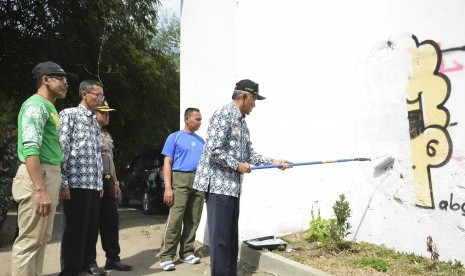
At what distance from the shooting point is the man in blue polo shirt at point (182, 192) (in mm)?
4836

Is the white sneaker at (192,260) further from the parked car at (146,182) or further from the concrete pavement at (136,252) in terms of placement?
the parked car at (146,182)

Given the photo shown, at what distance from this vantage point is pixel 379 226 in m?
4.62

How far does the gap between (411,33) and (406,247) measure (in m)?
2.19

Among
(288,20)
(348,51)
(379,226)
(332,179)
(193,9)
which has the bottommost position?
(379,226)

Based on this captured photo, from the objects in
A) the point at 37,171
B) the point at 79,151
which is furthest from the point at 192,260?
the point at 37,171

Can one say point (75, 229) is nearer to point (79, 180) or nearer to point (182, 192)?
point (79, 180)

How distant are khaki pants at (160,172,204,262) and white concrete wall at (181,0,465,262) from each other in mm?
619

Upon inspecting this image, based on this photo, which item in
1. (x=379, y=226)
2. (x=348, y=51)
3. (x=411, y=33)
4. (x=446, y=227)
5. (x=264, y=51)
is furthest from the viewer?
(x=264, y=51)

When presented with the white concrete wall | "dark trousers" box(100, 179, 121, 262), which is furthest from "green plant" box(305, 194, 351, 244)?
"dark trousers" box(100, 179, 121, 262)

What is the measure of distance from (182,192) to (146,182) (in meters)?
4.99

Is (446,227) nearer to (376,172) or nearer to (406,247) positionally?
(406,247)

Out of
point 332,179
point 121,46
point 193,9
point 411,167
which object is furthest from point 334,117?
point 121,46

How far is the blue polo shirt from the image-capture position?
4977 mm

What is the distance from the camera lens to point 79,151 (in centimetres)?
393
